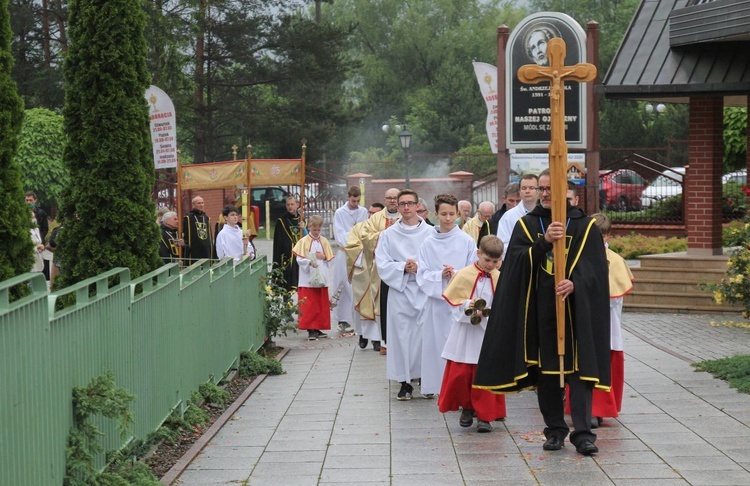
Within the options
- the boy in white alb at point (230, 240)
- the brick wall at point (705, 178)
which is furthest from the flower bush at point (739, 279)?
the boy in white alb at point (230, 240)

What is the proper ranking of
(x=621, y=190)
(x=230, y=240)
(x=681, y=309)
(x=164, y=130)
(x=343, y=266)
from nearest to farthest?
(x=164, y=130)
(x=343, y=266)
(x=681, y=309)
(x=230, y=240)
(x=621, y=190)

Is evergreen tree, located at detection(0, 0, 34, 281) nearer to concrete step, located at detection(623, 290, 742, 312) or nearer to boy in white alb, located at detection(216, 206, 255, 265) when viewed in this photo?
boy in white alb, located at detection(216, 206, 255, 265)

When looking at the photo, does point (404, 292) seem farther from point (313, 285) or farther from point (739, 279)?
point (313, 285)

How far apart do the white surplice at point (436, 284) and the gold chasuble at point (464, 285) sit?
2.40 ft

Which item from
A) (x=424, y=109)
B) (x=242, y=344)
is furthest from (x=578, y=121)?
(x=424, y=109)

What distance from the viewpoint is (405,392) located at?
10.3 metres

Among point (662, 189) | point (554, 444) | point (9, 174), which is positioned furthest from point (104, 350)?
point (662, 189)

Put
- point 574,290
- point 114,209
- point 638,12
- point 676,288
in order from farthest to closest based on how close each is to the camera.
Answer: point 638,12 < point 676,288 < point 114,209 < point 574,290

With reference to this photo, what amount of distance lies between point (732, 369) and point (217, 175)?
1012 centimetres

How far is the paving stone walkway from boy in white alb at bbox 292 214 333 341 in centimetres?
371

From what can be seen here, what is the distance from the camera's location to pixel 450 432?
870cm

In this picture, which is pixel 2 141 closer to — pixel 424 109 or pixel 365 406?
pixel 365 406

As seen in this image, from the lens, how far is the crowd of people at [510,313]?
304 inches

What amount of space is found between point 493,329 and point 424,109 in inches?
2226
